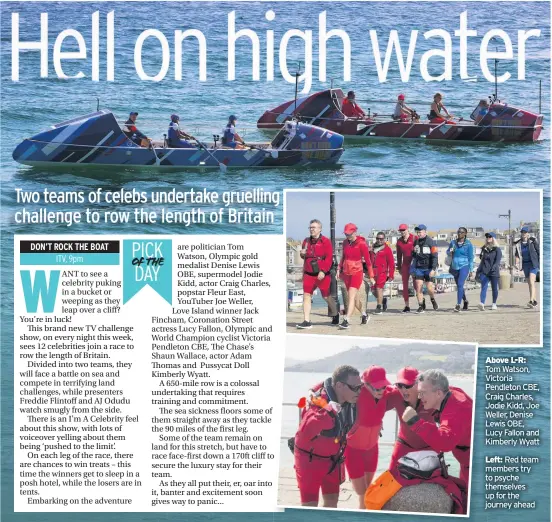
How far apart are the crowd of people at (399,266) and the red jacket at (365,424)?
5.64 feet

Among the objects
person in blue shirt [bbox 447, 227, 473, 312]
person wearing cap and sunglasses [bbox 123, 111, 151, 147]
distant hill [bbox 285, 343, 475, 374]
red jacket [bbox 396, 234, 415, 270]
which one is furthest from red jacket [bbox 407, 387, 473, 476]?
person wearing cap and sunglasses [bbox 123, 111, 151, 147]

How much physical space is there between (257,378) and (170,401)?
1217 millimetres

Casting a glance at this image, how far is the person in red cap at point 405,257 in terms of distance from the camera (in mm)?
21578

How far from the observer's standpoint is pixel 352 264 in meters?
21.2

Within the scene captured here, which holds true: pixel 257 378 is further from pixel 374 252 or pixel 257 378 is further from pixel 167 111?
pixel 167 111

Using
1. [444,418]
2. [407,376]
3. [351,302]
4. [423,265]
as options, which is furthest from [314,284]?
[444,418]

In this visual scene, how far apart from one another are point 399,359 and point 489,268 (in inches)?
98.0

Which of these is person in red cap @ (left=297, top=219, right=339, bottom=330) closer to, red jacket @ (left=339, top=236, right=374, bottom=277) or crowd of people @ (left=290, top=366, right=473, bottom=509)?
red jacket @ (left=339, top=236, right=374, bottom=277)

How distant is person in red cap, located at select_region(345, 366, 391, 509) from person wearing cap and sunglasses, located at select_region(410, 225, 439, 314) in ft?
7.99

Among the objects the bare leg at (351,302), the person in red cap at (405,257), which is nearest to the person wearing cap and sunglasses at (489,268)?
the person in red cap at (405,257)

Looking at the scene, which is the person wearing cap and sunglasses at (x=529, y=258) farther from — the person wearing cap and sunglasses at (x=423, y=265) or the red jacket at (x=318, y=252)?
the red jacket at (x=318, y=252)

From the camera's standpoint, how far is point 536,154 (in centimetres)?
2419

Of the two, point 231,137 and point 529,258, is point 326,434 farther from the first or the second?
point 231,137

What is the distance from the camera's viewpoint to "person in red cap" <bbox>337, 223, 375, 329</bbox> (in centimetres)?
2111
